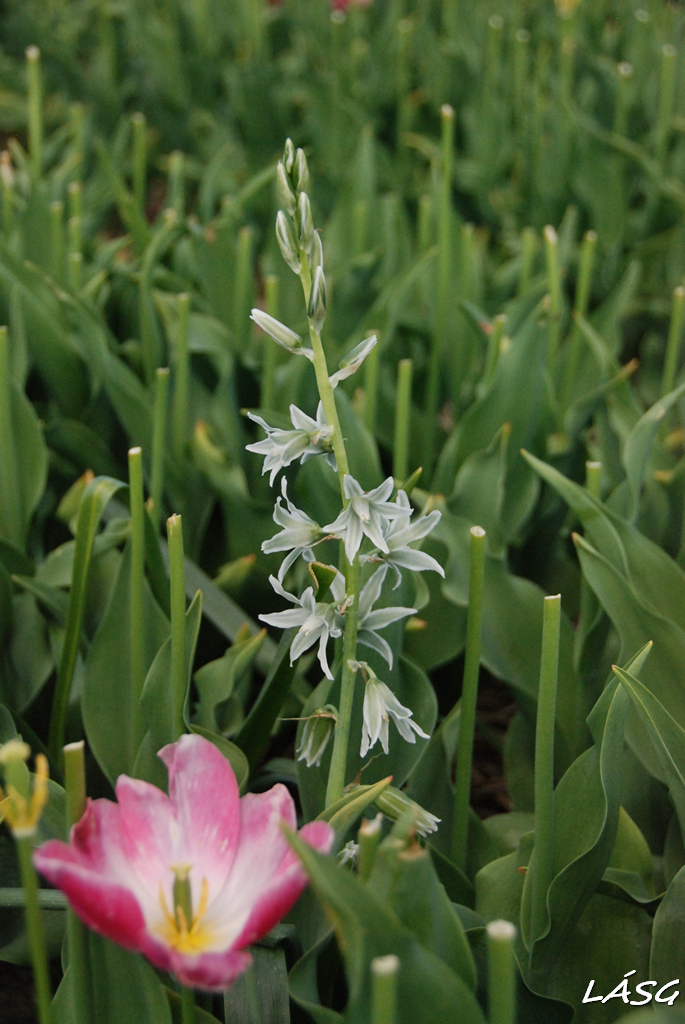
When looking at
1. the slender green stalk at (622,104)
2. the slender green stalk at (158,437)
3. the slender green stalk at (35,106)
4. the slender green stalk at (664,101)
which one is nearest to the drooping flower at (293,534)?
the slender green stalk at (158,437)

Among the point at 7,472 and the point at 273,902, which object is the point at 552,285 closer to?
the point at 7,472

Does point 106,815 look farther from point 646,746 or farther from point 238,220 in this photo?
point 238,220

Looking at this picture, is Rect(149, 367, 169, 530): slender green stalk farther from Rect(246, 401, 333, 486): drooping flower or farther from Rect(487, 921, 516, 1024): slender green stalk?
Rect(487, 921, 516, 1024): slender green stalk

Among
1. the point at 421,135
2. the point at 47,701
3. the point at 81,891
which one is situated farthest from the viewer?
the point at 421,135

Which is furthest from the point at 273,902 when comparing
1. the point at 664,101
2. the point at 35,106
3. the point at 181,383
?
the point at 664,101

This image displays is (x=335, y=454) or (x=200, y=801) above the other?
(x=335, y=454)

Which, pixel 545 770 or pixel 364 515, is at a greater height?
pixel 364 515

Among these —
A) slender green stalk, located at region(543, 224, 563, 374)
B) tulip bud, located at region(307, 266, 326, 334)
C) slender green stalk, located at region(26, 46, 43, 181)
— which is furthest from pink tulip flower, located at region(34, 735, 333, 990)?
slender green stalk, located at region(26, 46, 43, 181)

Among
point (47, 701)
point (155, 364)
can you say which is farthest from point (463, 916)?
point (155, 364)
